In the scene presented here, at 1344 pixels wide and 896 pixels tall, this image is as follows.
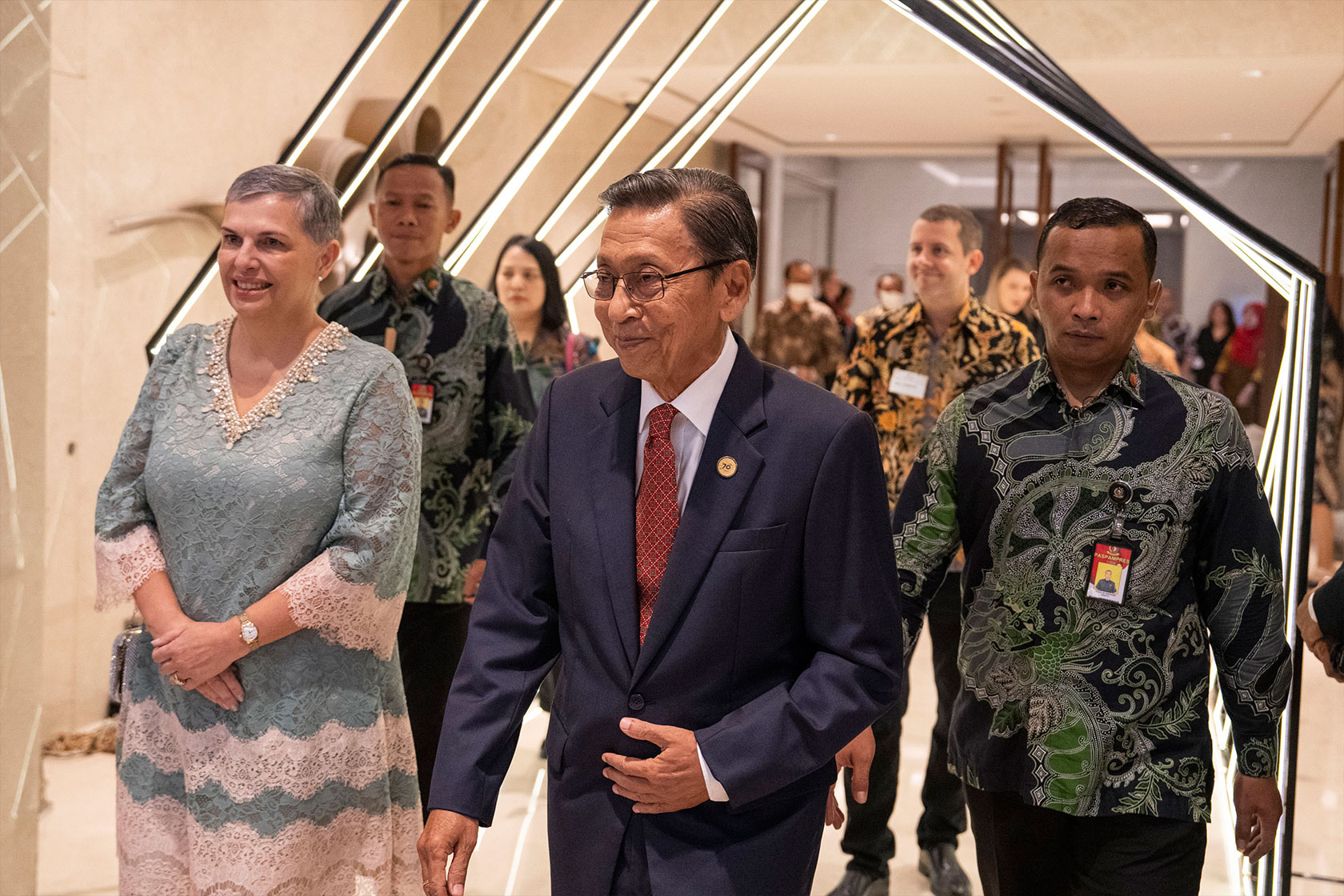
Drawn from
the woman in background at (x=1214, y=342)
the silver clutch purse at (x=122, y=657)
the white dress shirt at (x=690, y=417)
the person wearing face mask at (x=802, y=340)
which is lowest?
the silver clutch purse at (x=122, y=657)

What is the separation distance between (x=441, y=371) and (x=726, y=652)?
175 cm

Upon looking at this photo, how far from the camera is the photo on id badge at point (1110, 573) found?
7.00 feet

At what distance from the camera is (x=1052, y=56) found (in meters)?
9.37

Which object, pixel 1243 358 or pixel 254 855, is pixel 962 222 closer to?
pixel 254 855

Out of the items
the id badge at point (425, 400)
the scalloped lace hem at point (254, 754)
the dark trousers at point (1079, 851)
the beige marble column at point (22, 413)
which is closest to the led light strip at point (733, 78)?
the id badge at point (425, 400)

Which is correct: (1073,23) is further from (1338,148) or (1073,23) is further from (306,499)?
(306,499)

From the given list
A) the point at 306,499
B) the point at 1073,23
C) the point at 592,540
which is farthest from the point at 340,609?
the point at 1073,23

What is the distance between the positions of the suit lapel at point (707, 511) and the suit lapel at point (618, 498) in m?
0.03

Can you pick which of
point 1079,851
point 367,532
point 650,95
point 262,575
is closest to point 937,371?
point 650,95

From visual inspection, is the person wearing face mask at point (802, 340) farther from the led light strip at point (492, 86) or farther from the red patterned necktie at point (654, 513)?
the red patterned necktie at point (654, 513)

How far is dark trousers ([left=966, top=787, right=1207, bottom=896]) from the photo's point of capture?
84.2 inches

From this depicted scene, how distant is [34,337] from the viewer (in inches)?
128

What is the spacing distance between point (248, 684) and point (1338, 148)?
505 inches

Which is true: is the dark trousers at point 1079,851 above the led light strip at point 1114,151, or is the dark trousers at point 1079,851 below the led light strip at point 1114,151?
below
